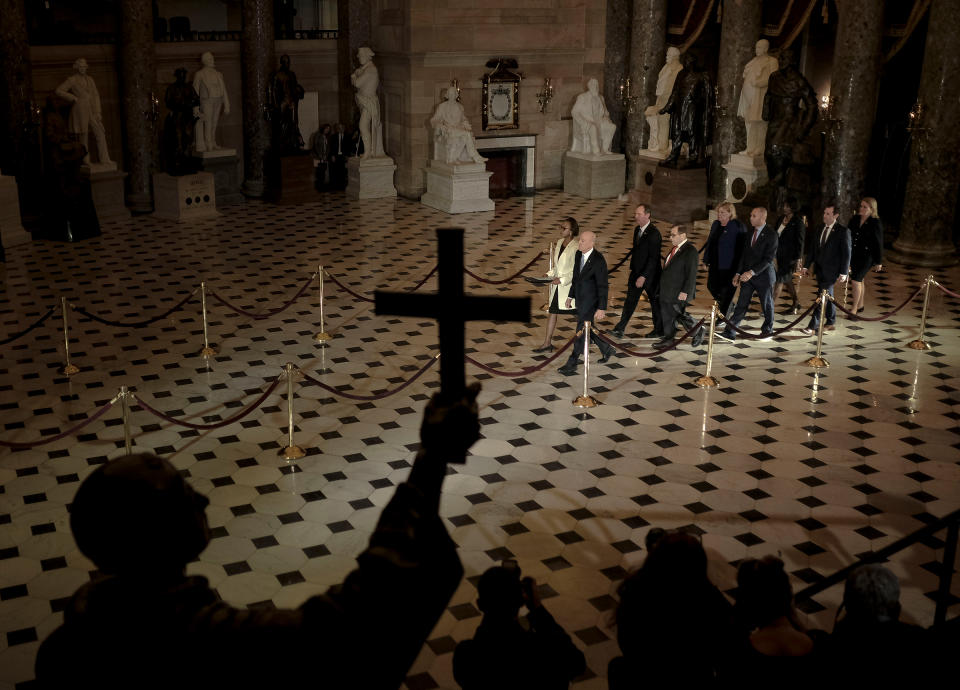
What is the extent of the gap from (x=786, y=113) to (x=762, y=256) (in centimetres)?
550

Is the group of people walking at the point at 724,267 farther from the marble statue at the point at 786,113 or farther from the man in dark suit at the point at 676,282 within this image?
the marble statue at the point at 786,113

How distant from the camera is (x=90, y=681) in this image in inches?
75.7

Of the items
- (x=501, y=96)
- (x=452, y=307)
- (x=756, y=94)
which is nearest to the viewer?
(x=452, y=307)

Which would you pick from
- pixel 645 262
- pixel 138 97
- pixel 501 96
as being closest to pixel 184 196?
pixel 138 97

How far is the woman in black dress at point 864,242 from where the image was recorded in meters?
11.9

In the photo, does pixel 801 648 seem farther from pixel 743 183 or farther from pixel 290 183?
pixel 290 183

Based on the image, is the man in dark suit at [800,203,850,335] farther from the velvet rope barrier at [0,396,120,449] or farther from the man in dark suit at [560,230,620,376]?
the velvet rope barrier at [0,396,120,449]

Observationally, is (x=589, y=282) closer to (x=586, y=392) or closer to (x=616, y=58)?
(x=586, y=392)

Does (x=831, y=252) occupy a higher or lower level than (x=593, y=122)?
lower

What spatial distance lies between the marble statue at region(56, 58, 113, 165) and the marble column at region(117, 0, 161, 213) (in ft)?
2.22

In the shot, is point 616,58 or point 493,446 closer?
point 493,446

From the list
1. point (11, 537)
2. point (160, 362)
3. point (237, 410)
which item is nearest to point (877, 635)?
point (11, 537)

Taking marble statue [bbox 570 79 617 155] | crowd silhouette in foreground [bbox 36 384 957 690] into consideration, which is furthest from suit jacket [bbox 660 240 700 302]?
marble statue [bbox 570 79 617 155]

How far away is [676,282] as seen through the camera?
11102 millimetres
